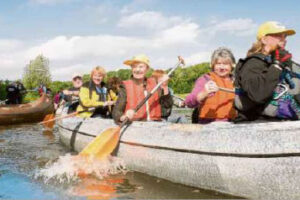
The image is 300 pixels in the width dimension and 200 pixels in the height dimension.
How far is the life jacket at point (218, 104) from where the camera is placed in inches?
209

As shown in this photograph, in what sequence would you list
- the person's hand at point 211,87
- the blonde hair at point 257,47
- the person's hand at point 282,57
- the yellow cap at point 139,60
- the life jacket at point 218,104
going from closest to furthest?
1. the person's hand at point 282,57
2. the blonde hair at point 257,47
3. the person's hand at point 211,87
4. the life jacket at point 218,104
5. the yellow cap at point 139,60

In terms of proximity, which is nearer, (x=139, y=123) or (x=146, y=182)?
(x=146, y=182)

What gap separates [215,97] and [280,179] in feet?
5.78

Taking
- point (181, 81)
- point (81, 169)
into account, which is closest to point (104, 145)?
point (81, 169)

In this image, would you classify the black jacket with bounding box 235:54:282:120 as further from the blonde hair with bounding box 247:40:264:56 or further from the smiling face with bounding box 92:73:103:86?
the smiling face with bounding box 92:73:103:86

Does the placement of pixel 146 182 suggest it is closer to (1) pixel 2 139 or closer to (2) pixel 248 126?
(2) pixel 248 126

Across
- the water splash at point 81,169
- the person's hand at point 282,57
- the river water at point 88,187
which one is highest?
the person's hand at point 282,57

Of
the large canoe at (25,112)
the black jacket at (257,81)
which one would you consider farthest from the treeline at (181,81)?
the black jacket at (257,81)

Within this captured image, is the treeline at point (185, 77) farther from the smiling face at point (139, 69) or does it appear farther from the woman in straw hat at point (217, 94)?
the woman in straw hat at point (217, 94)

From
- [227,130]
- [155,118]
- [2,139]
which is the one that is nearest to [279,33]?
[227,130]

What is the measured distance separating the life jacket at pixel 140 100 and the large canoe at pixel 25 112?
930cm

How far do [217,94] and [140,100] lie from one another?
5.41 ft

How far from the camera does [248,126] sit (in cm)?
409

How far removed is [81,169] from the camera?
5.71m
